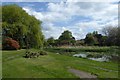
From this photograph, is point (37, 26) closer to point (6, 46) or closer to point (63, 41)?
point (6, 46)

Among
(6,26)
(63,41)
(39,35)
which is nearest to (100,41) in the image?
(63,41)

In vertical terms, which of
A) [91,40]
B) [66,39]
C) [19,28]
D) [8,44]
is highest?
[66,39]

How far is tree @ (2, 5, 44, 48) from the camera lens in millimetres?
40334

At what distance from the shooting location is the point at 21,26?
40.6m

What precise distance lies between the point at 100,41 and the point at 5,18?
67.9 metres

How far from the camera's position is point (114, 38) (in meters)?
93.6

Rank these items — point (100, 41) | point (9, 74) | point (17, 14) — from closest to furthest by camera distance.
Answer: point (9, 74)
point (17, 14)
point (100, 41)

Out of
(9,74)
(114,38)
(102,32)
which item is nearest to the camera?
(9,74)

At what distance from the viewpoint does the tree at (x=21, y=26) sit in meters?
40.3

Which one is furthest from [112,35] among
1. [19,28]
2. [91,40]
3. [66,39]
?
[19,28]

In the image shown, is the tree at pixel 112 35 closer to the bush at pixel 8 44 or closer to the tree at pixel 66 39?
the tree at pixel 66 39

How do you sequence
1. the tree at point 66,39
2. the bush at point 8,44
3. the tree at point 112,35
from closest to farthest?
the bush at point 8,44 → the tree at point 112,35 → the tree at point 66,39

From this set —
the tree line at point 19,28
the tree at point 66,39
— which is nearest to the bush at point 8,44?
the tree line at point 19,28

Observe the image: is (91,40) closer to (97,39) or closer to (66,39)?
(97,39)
